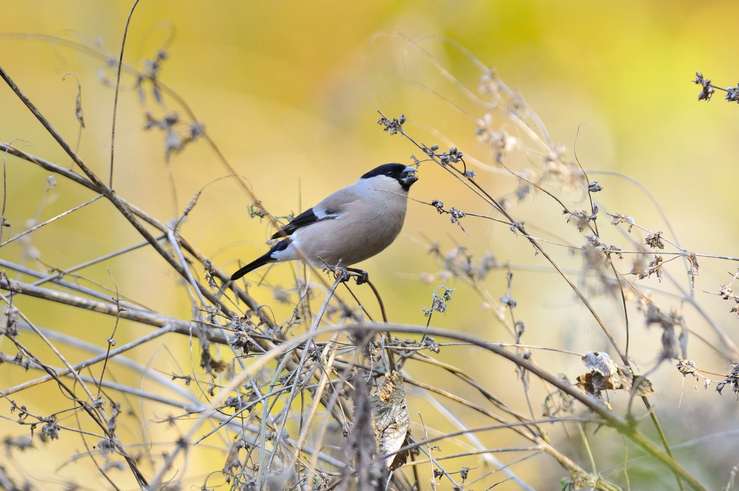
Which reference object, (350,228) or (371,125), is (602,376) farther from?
(371,125)

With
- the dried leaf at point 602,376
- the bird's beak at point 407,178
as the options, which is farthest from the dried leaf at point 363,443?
the bird's beak at point 407,178

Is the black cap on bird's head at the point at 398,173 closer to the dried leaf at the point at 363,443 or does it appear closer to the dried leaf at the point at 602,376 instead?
the dried leaf at the point at 602,376

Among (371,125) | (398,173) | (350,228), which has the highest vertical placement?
(371,125)

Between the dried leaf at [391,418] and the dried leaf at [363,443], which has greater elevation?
the dried leaf at [391,418]

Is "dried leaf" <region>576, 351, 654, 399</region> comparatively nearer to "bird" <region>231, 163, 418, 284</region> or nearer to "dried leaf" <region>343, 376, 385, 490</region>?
"dried leaf" <region>343, 376, 385, 490</region>

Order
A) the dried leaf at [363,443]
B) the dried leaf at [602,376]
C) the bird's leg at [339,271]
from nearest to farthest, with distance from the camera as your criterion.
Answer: the dried leaf at [363,443] → the dried leaf at [602,376] → the bird's leg at [339,271]

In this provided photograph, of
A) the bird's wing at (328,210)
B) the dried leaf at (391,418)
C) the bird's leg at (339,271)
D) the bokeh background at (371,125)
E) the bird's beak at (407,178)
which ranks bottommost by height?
the dried leaf at (391,418)

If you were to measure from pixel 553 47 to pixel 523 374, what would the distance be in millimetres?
4783

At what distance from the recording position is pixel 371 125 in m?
6.51

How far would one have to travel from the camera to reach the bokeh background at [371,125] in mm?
4355

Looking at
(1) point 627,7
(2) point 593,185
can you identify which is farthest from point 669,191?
(2) point 593,185

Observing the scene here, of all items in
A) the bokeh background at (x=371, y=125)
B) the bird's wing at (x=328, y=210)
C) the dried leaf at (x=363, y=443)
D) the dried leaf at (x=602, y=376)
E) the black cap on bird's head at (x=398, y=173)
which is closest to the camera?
the dried leaf at (x=363, y=443)

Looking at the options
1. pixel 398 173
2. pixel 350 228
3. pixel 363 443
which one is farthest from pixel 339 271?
pixel 363 443

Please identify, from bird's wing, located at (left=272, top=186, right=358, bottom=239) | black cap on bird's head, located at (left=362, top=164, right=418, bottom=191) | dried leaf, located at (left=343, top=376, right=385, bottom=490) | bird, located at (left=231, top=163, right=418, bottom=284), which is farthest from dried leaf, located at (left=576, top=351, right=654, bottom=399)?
black cap on bird's head, located at (left=362, top=164, right=418, bottom=191)
